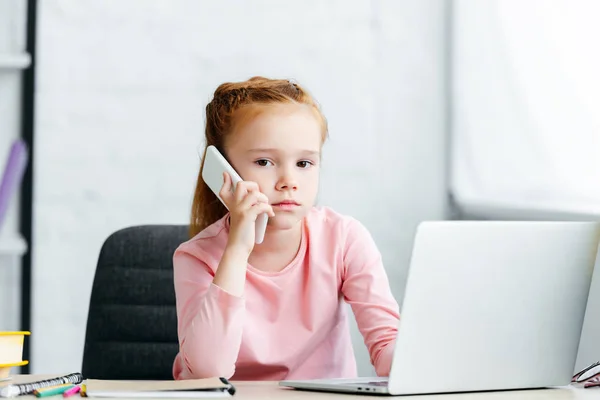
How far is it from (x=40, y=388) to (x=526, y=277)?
23.3 inches

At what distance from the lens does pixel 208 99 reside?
8.47 ft

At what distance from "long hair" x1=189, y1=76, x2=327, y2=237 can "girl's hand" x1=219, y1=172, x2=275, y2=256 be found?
18cm

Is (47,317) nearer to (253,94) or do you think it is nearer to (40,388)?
(253,94)

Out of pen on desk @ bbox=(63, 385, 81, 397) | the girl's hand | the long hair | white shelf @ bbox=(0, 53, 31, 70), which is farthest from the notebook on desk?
white shelf @ bbox=(0, 53, 31, 70)

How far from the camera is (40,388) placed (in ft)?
3.60

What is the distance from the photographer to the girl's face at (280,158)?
138cm

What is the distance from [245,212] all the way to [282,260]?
22cm

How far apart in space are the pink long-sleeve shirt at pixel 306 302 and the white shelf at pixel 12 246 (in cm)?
95

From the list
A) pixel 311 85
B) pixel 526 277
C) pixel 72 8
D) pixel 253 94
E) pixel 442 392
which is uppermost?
pixel 72 8

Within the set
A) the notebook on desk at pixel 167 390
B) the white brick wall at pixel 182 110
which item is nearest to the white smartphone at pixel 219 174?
the notebook on desk at pixel 167 390

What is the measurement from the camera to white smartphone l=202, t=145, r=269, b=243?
1.33m

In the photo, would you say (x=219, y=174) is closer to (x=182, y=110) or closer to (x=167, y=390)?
(x=167, y=390)

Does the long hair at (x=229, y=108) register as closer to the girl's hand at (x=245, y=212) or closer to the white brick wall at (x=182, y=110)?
the girl's hand at (x=245, y=212)

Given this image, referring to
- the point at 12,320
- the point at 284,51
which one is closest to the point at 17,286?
the point at 12,320
